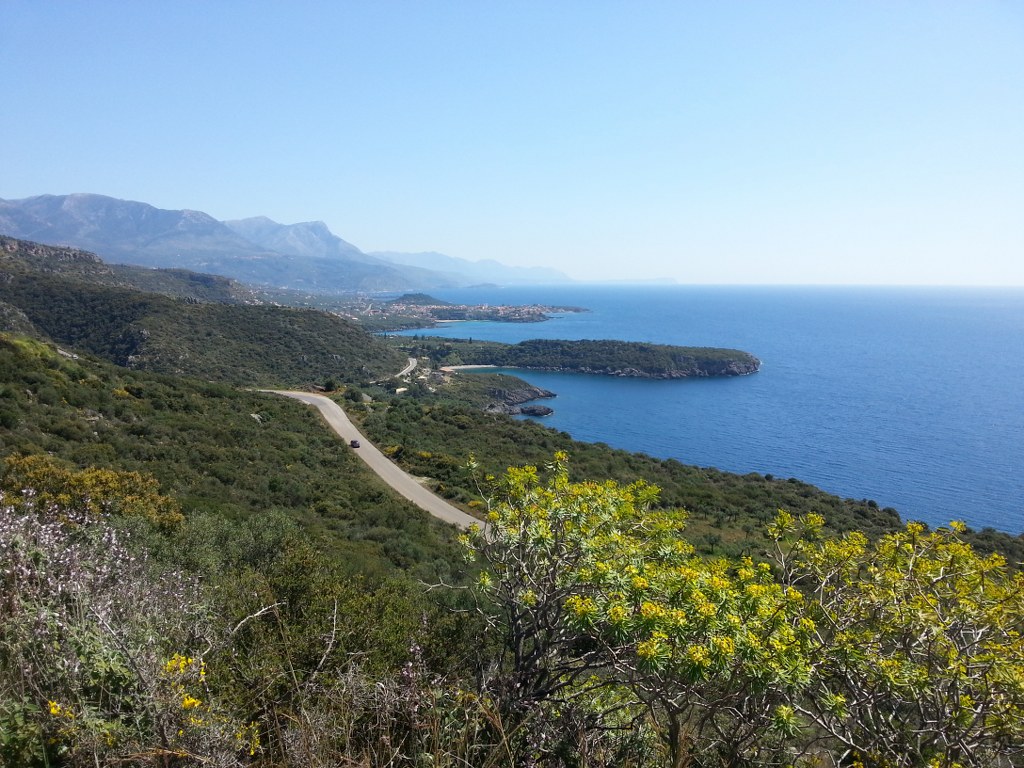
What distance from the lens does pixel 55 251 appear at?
339ft

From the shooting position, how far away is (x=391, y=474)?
27297 mm

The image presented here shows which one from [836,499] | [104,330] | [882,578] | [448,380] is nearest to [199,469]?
[882,578]

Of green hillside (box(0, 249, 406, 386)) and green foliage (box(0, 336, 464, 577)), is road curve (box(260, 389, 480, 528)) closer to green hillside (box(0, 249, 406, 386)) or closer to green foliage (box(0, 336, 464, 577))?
green foliage (box(0, 336, 464, 577))

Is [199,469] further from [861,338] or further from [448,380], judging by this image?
[861,338]

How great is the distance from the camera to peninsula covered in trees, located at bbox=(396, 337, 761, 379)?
103812 millimetres

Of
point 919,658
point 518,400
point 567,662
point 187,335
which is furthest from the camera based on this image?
point 518,400

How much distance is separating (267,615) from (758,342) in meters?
152

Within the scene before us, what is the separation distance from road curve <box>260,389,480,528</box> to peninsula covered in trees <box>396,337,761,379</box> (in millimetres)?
65805

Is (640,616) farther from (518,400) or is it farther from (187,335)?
(518,400)

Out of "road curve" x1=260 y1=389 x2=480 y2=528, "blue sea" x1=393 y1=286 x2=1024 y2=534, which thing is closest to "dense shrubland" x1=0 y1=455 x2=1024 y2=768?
"road curve" x1=260 y1=389 x2=480 y2=528

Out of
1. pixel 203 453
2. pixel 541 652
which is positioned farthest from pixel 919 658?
pixel 203 453

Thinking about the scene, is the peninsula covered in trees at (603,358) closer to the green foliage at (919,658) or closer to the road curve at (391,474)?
the road curve at (391,474)

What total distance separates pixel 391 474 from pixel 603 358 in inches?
3540

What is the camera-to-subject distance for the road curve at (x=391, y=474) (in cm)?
2272
